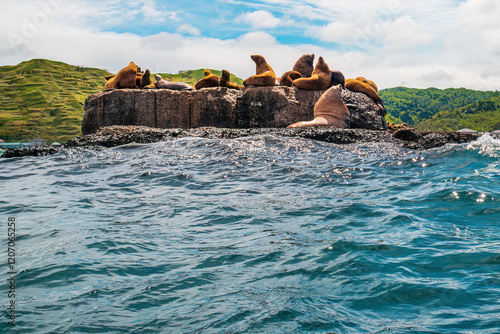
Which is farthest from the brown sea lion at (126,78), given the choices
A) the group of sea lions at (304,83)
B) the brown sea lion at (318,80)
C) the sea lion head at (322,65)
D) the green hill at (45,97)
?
the green hill at (45,97)

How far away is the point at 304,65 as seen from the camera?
1803 cm

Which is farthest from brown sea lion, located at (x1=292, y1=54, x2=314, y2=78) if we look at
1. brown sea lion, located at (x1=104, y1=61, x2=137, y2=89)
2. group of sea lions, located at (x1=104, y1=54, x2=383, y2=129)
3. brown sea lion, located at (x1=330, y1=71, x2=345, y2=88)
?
brown sea lion, located at (x1=104, y1=61, x2=137, y2=89)

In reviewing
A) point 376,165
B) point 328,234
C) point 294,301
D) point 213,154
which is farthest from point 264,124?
point 294,301

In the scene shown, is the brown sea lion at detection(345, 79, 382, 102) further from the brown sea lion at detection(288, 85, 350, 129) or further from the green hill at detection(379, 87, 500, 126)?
the green hill at detection(379, 87, 500, 126)

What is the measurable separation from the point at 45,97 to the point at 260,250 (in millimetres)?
109423

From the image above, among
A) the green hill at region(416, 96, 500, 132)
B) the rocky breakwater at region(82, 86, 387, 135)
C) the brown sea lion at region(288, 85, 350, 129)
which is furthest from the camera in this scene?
the green hill at region(416, 96, 500, 132)

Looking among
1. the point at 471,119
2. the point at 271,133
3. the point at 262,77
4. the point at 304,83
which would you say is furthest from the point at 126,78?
the point at 471,119

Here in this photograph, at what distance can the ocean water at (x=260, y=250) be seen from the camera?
8.27ft

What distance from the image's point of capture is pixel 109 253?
368cm

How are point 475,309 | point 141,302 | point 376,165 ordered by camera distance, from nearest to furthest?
1. point 475,309
2. point 141,302
3. point 376,165

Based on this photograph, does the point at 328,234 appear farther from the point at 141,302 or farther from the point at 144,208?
the point at 144,208

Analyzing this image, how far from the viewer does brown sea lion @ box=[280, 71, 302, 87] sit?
644 inches

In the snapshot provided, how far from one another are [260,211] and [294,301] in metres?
2.38

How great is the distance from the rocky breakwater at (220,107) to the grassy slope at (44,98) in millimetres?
66826
